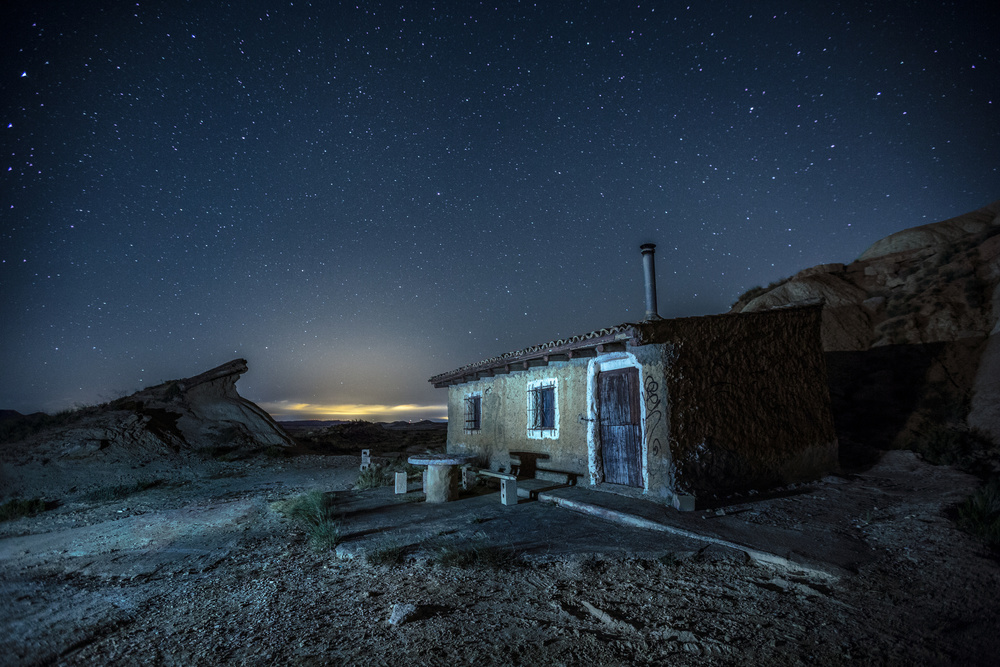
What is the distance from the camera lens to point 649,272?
10.2m

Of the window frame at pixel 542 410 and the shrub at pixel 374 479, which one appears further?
the shrub at pixel 374 479

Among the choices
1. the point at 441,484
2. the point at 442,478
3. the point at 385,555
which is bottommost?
the point at 385,555

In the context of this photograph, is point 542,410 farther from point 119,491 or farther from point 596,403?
point 119,491

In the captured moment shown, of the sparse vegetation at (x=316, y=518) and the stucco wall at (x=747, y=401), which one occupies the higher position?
the stucco wall at (x=747, y=401)

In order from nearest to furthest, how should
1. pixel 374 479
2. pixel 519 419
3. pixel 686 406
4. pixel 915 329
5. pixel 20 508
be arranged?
pixel 686 406
pixel 20 508
pixel 374 479
pixel 519 419
pixel 915 329

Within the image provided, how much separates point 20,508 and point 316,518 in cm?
987

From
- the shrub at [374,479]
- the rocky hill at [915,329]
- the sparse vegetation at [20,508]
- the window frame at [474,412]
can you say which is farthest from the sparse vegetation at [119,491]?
the rocky hill at [915,329]

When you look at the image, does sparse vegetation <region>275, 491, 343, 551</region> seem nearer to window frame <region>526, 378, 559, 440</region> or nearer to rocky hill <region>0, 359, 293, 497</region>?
window frame <region>526, 378, 559, 440</region>

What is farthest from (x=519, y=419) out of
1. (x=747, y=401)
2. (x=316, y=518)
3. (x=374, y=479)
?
(x=316, y=518)

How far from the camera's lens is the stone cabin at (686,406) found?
7905 mm

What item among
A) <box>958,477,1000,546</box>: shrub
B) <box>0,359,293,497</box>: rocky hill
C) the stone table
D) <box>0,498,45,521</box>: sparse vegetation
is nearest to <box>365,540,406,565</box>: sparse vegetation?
the stone table

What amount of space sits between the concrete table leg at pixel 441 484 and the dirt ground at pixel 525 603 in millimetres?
2155

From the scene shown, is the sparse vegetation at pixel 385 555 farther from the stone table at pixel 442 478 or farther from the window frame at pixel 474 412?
the window frame at pixel 474 412

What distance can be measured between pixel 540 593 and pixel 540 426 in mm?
6842
